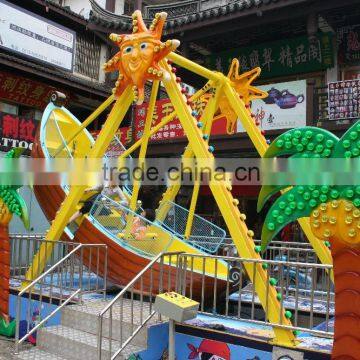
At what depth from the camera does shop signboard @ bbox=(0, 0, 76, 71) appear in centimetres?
1326

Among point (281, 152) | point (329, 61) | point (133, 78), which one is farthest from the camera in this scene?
point (329, 61)

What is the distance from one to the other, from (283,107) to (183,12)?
506 cm

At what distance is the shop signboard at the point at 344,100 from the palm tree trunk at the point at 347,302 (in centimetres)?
748

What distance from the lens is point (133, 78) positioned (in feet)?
22.5

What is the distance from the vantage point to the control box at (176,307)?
5203 mm

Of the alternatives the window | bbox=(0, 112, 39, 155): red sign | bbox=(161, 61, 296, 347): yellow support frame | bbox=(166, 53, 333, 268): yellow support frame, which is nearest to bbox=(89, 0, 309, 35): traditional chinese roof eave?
the window

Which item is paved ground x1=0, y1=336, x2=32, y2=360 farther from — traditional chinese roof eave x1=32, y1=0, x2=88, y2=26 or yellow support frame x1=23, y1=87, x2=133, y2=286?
traditional chinese roof eave x1=32, y1=0, x2=88, y2=26

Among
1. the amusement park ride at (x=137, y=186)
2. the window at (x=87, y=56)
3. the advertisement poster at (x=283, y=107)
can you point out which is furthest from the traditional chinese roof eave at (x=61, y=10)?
the advertisement poster at (x=283, y=107)

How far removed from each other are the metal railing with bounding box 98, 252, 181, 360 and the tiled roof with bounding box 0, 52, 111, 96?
8202 mm

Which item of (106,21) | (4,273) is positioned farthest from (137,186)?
(106,21)

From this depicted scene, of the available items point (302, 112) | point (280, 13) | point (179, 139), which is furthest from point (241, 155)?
point (280, 13)

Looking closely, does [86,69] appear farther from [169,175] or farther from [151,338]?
[151,338]

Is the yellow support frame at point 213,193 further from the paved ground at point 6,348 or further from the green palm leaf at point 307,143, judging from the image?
the green palm leaf at point 307,143

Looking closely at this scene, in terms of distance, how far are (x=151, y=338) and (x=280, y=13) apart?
960cm
